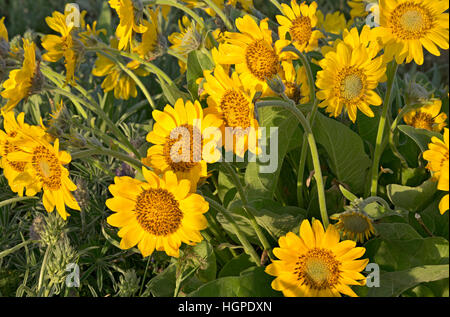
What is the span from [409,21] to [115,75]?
70cm

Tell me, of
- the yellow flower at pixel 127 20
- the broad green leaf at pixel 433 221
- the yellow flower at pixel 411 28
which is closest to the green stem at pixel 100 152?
the yellow flower at pixel 127 20

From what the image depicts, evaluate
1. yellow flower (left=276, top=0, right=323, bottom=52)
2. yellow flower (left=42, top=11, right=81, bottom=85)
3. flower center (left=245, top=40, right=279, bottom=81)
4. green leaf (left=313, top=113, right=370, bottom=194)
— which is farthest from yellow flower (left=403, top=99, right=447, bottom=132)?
yellow flower (left=42, top=11, right=81, bottom=85)

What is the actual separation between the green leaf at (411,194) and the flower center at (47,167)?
1.94ft

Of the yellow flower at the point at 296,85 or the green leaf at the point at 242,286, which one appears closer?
the green leaf at the point at 242,286

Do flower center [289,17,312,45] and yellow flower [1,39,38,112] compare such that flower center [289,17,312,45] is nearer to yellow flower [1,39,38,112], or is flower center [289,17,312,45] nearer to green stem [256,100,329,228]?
green stem [256,100,329,228]

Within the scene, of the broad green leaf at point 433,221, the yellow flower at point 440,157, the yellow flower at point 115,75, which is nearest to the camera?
the yellow flower at point 440,157

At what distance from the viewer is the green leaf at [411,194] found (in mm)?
1023

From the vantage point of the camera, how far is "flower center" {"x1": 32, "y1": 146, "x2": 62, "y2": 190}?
0.86 metres

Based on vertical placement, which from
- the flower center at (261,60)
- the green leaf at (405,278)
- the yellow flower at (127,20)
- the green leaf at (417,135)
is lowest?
the green leaf at (405,278)

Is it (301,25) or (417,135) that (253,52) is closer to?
(301,25)

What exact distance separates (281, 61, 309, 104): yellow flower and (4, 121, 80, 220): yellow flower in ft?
1.58

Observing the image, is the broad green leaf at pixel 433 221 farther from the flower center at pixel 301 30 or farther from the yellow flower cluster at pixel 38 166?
the yellow flower cluster at pixel 38 166

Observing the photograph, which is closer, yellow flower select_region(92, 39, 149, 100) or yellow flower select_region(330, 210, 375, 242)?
yellow flower select_region(330, 210, 375, 242)

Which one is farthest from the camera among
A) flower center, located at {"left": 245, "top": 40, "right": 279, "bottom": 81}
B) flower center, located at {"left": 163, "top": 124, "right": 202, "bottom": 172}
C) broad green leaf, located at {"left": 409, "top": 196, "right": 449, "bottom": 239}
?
broad green leaf, located at {"left": 409, "top": 196, "right": 449, "bottom": 239}
